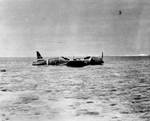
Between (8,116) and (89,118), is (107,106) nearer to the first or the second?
(89,118)

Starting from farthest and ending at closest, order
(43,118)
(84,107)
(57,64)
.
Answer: (57,64), (84,107), (43,118)

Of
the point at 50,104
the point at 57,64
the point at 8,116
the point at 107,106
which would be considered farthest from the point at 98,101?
the point at 57,64

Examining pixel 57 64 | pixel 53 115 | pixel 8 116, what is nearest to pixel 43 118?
pixel 53 115

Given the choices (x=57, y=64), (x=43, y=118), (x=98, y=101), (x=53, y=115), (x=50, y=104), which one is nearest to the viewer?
(x=43, y=118)

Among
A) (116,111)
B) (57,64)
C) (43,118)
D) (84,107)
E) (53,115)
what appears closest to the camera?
(43,118)

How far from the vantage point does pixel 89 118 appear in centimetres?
1547

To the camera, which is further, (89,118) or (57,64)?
(57,64)

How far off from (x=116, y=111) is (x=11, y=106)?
778cm

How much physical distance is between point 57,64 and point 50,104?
10406 cm

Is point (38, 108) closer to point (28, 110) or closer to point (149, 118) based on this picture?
point (28, 110)

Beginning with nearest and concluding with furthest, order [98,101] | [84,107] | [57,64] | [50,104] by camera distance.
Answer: [84,107] < [50,104] < [98,101] < [57,64]

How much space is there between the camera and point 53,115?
16422mm

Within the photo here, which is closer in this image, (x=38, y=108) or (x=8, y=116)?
(x=8, y=116)

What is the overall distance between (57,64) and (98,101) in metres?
103
